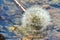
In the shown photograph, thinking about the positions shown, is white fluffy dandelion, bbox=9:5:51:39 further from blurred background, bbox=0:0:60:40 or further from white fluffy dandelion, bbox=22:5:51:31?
blurred background, bbox=0:0:60:40

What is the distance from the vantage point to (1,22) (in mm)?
2568

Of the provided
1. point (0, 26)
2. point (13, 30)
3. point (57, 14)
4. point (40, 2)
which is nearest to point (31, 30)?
point (13, 30)

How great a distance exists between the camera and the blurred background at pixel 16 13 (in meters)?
2.42

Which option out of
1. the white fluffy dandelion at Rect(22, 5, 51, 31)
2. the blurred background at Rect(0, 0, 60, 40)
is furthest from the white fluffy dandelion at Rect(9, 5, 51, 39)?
the blurred background at Rect(0, 0, 60, 40)

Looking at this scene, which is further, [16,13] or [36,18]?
[16,13]

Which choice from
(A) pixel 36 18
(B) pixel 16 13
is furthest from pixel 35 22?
(B) pixel 16 13

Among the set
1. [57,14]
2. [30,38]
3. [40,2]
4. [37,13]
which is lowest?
[30,38]

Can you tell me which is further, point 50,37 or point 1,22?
point 1,22

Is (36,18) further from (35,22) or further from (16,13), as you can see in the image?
(16,13)

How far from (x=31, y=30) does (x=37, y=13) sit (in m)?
0.17

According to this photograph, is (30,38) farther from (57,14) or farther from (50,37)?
(57,14)

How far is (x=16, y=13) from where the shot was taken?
275 cm

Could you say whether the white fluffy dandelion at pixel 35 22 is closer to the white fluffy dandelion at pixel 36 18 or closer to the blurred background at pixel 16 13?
A: the white fluffy dandelion at pixel 36 18

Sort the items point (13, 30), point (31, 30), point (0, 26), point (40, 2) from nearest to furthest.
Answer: point (31, 30) → point (13, 30) → point (0, 26) → point (40, 2)
